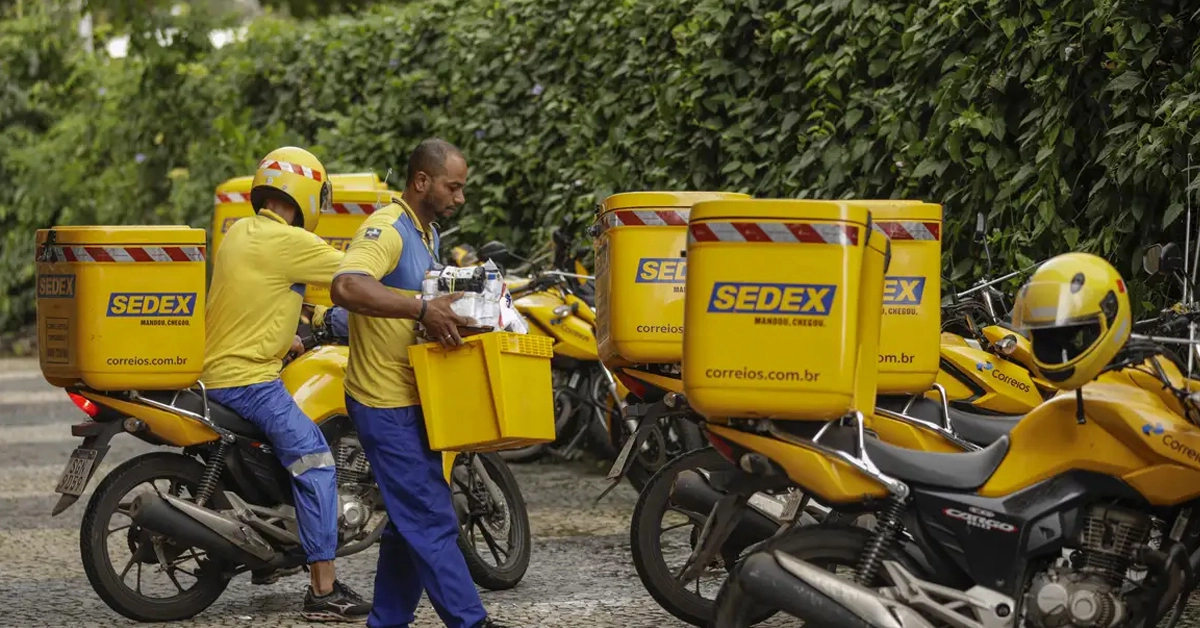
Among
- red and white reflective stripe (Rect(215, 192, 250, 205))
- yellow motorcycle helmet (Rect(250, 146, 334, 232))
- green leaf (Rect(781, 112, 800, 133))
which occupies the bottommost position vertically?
red and white reflective stripe (Rect(215, 192, 250, 205))

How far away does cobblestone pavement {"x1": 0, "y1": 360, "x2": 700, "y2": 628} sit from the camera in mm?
6898

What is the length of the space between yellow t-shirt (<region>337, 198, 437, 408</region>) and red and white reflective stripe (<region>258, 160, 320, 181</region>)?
1.16 meters

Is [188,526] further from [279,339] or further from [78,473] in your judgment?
[279,339]

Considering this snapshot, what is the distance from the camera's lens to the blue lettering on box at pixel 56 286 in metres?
6.84

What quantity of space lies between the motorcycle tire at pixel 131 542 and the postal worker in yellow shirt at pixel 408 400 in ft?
3.70

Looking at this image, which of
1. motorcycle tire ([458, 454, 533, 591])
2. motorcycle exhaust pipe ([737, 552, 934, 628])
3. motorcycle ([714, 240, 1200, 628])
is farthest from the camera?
motorcycle tire ([458, 454, 533, 591])

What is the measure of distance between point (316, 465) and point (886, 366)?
2.15 m

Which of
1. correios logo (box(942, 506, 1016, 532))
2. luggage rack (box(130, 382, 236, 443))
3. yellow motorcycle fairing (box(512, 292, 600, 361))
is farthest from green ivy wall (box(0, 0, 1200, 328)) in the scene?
luggage rack (box(130, 382, 236, 443))

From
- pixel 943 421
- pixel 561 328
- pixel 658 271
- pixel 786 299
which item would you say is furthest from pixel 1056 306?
pixel 561 328

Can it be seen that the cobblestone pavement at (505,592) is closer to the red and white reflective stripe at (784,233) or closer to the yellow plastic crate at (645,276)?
the yellow plastic crate at (645,276)

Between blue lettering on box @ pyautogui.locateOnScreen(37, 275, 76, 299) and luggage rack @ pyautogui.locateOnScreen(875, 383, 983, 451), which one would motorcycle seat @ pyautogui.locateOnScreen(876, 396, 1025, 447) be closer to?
luggage rack @ pyautogui.locateOnScreen(875, 383, 983, 451)

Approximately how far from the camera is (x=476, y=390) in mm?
5812

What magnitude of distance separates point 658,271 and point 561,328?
3417 mm

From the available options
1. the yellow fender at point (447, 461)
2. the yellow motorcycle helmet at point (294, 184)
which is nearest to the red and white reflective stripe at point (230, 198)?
the yellow motorcycle helmet at point (294, 184)
